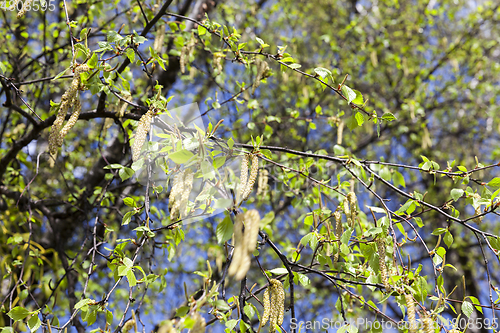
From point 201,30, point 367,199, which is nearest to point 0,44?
point 201,30

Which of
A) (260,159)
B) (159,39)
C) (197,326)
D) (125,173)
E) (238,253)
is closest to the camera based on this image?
(238,253)

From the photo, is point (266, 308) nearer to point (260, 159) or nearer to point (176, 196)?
point (176, 196)

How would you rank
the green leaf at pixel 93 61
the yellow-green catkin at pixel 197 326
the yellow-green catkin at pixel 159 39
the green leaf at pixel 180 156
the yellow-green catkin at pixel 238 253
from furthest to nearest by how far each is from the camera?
the yellow-green catkin at pixel 159 39 < the green leaf at pixel 93 61 < the green leaf at pixel 180 156 < the yellow-green catkin at pixel 197 326 < the yellow-green catkin at pixel 238 253

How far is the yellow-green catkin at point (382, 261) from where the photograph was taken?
1266 millimetres

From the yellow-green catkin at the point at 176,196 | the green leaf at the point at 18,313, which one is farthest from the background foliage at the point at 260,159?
the yellow-green catkin at the point at 176,196

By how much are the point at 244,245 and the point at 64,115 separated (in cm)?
85

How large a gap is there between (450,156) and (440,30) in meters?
2.03

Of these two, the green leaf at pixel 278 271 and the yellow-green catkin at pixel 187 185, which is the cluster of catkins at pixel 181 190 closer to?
the yellow-green catkin at pixel 187 185

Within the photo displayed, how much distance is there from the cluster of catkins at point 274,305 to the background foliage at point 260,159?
100mm

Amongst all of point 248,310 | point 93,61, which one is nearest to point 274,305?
point 248,310

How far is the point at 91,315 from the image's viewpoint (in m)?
1.35

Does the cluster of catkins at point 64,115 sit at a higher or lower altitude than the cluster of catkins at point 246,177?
higher

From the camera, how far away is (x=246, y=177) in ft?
3.96

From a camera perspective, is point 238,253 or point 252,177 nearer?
point 238,253
